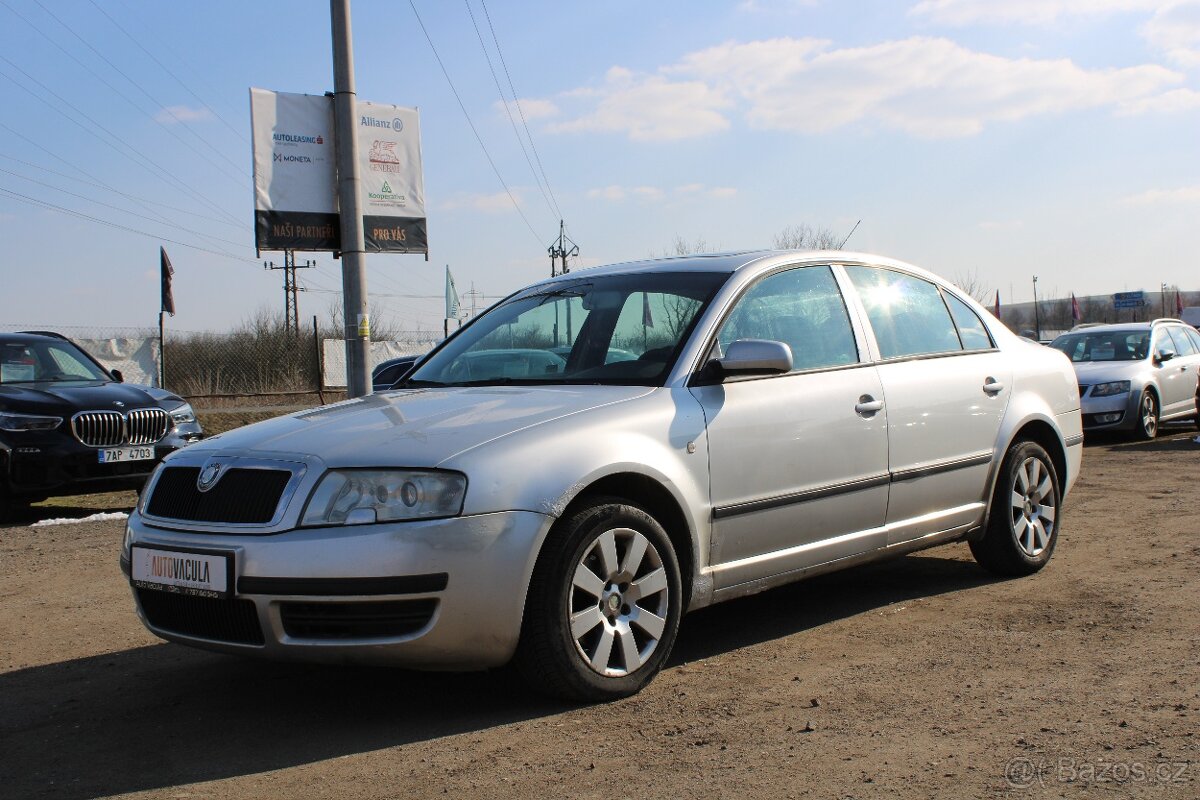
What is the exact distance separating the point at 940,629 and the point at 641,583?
158 cm

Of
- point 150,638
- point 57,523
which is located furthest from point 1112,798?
point 57,523

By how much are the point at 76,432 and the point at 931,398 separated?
6.97m

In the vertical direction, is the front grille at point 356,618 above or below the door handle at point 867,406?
below

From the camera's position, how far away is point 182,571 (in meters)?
3.94

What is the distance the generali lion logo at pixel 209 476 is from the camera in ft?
13.1

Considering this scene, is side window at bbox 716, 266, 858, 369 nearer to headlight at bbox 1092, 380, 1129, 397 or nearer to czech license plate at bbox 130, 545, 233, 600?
czech license plate at bbox 130, 545, 233, 600

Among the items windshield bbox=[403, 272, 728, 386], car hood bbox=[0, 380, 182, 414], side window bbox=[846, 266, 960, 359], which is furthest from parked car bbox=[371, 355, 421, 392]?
side window bbox=[846, 266, 960, 359]

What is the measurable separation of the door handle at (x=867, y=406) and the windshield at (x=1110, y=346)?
11.3 meters

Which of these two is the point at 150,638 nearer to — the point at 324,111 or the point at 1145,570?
the point at 1145,570

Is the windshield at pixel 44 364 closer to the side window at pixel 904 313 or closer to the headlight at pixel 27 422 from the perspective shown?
the headlight at pixel 27 422

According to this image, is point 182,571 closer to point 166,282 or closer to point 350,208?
point 350,208

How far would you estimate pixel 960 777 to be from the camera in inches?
127

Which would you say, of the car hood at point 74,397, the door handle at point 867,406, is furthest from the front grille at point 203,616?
the car hood at point 74,397

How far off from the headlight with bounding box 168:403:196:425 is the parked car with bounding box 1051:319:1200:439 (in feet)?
32.0
